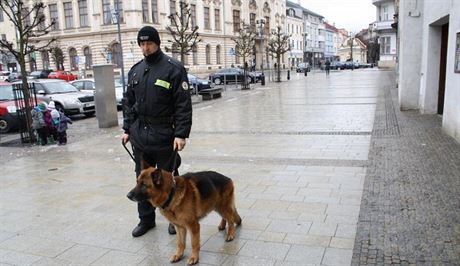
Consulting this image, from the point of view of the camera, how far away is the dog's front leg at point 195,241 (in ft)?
13.1

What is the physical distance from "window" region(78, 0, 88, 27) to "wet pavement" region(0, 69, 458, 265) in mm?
50230

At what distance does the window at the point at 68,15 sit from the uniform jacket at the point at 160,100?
59.1m

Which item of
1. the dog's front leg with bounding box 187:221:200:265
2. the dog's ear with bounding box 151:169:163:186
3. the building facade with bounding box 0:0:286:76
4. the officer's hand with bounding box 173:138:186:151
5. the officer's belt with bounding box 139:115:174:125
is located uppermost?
the building facade with bounding box 0:0:286:76

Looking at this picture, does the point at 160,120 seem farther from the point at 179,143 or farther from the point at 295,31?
the point at 295,31

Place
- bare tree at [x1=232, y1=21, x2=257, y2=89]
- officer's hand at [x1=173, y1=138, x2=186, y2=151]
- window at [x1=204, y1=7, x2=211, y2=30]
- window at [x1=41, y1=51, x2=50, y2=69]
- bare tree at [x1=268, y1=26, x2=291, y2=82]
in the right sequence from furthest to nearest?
window at [x1=204, y1=7, x2=211, y2=30] → window at [x1=41, y1=51, x2=50, y2=69] → bare tree at [x1=268, y1=26, x2=291, y2=82] → bare tree at [x1=232, y1=21, x2=257, y2=89] → officer's hand at [x1=173, y1=138, x2=186, y2=151]

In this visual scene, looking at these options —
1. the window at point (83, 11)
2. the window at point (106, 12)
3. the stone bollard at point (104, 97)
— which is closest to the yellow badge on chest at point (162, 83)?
the stone bollard at point (104, 97)

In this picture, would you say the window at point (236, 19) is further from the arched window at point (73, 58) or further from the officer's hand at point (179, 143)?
the officer's hand at point (179, 143)

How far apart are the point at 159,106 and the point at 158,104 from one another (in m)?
0.02

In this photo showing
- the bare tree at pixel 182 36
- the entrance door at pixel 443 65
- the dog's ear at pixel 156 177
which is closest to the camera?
the dog's ear at pixel 156 177

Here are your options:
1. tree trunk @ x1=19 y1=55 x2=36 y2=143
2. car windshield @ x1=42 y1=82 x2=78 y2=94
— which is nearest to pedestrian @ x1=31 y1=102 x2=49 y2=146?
tree trunk @ x1=19 y1=55 x2=36 y2=143

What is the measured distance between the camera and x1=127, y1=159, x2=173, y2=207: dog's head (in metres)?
3.71

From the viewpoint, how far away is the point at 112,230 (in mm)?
5039

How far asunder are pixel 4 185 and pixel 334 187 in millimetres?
5258

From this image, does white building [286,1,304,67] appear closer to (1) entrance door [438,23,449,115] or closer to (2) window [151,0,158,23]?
(2) window [151,0,158,23]
